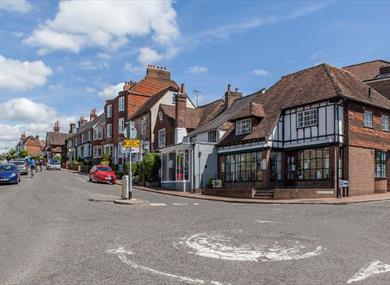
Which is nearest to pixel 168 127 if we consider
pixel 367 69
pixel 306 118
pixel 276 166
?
pixel 276 166

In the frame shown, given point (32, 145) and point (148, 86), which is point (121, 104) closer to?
point (148, 86)

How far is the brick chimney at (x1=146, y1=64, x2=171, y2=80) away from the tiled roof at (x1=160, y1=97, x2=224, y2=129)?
11.2 meters

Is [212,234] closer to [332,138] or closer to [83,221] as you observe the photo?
[83,221]

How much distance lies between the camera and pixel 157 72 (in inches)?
2206

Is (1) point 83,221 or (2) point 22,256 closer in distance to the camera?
(2) point 22,256

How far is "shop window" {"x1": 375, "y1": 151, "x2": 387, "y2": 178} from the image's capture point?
92.3ft

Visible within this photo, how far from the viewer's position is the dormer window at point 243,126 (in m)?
31.2

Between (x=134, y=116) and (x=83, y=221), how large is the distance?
39.1m

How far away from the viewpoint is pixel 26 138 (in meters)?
148

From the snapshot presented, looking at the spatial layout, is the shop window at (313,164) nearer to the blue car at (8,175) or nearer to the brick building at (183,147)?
the brick building at (183,147)

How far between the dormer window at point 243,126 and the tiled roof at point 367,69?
54.6ft

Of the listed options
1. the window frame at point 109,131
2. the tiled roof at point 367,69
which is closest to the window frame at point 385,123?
the tiled roof at point 367,69

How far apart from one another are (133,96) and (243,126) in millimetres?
26555

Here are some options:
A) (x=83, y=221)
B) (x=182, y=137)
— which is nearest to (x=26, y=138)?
(x=182, y=137)
